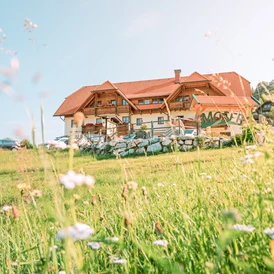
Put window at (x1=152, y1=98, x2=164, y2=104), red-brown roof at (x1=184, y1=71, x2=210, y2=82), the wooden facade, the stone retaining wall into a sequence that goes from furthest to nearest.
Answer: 1. window at (x1=152, y1=98, x2=164, y2=104)
2. the wooden facade
3. red-brown roof at (x1=184, y1=71, x2=210, y2=82)
4. the stone retaining wall

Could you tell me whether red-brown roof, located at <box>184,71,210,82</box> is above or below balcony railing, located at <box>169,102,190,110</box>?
above

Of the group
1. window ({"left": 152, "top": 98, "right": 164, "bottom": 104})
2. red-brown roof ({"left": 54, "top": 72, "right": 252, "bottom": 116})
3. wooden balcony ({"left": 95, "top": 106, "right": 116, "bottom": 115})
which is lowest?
wooden balcony ({"left": 95, "top": 106, "right": 116, "bottom": 115})

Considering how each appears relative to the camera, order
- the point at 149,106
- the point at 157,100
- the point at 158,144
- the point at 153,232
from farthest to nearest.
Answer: the point at 157,100 < the point at 149,106 < the point at 158,144 < the point at 153,232

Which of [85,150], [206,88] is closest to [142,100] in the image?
[206,88]

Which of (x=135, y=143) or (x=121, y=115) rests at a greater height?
(x=121, y=115)

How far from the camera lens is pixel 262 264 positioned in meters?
1.16

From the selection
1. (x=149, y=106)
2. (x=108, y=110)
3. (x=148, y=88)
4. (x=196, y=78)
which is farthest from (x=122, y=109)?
(x=196, y=78)

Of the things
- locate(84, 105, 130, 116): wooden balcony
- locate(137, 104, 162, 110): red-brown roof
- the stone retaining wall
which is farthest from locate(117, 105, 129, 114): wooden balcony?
the stone retaining wall

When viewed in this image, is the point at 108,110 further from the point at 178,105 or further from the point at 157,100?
the point at 178,105

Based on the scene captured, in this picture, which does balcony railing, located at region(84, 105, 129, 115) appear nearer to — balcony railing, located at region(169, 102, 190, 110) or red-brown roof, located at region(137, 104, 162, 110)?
red-brown roof, located at region(137, 104, 162, 110)

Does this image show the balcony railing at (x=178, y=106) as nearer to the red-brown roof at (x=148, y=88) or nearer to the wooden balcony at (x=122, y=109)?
the red-brown roof at (x=148, y=88)

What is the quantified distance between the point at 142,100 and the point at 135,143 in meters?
20.1

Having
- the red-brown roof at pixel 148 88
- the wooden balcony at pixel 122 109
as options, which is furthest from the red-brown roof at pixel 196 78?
the wooden balcony at pixel 122 109

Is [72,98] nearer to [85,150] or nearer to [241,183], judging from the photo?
[85,150]
